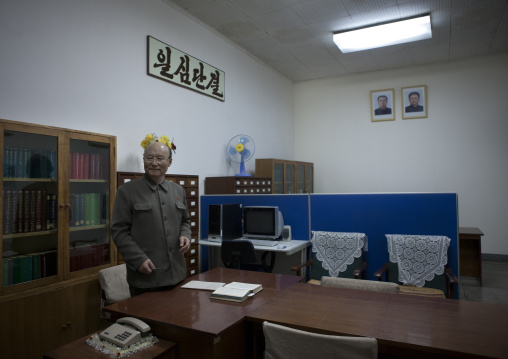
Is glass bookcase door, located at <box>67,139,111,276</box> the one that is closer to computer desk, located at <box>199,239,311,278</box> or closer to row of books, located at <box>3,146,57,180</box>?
row of books, located at <box>3,146,57,180</box>

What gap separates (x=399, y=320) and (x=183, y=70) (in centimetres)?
368

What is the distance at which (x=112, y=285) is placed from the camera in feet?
8.64

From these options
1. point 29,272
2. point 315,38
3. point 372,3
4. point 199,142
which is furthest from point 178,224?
point 315,38

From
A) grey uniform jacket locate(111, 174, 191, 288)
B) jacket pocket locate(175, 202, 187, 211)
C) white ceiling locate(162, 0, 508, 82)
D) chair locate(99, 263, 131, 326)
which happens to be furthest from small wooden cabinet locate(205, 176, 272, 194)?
grey uniform jacket locate(111, 174, 191, 288)

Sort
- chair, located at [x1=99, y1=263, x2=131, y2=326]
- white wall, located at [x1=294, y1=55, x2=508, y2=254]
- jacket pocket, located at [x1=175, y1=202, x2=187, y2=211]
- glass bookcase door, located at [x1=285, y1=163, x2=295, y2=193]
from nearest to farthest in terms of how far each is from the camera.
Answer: jacket pocket, located at [x1=175, y1=202, x2=187, y2=211] → chair, located at [x1=99, y1=263, x2=131, y2=326] → white wall, located at [x1=294, y1=55, x2=508, y2=254] → glass bookcase door, located at [x1=285, y1=163, x2=295, y2=193]

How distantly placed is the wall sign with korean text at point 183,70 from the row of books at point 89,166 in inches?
51.2

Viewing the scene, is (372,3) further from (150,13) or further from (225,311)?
(225,311)

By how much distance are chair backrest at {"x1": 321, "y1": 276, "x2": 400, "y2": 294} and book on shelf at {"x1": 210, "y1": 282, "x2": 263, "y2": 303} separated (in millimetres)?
467

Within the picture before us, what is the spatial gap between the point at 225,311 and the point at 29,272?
5.18ft

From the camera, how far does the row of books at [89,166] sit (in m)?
2.73

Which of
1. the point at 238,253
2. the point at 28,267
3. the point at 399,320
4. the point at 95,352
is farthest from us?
the point at 238,253

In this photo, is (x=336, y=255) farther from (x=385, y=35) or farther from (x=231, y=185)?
(x=385, y=35)

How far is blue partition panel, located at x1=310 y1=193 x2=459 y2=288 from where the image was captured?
3234mm

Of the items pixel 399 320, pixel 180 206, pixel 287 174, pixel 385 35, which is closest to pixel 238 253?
pixel 180 206
